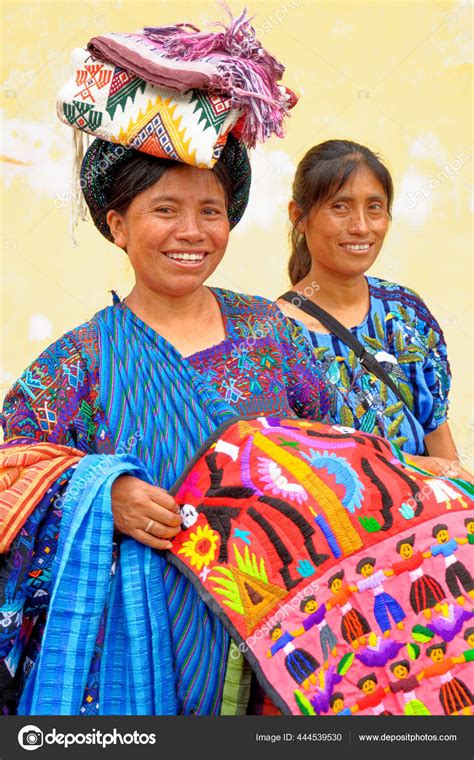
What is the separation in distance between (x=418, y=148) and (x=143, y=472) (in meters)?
3.59

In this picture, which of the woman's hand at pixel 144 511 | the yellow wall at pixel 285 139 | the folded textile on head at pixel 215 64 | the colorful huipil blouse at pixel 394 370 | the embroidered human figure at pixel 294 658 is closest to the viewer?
the embroidered human figure at pixel 294 658

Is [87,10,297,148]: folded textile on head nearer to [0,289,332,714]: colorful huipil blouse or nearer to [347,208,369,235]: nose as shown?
[0,289,332,714]: colorful huipil blouse

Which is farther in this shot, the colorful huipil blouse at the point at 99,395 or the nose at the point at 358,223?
the nose at the point at 358,223

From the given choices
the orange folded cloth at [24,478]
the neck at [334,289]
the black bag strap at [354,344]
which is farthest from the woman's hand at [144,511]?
the neck at [334,289]

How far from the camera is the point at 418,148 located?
17.6ft

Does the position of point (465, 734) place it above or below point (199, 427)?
below

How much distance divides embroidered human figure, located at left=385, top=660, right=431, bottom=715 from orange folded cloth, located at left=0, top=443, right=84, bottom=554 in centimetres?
77

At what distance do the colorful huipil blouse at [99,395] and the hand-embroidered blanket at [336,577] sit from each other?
0.11 metres

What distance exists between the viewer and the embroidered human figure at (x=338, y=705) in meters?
2.08

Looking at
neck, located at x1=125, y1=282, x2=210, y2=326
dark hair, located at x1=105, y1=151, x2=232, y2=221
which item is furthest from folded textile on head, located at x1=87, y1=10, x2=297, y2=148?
neck, located at x1=125, y1=282, x2=210, y2=326

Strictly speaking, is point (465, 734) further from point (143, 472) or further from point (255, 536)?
point (143, 472)

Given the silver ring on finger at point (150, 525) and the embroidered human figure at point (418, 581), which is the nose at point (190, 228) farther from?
the embroidered human figure at point (418, 581)

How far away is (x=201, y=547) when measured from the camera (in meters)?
2.17

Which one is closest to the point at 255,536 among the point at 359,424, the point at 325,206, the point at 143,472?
the point at 143,472
